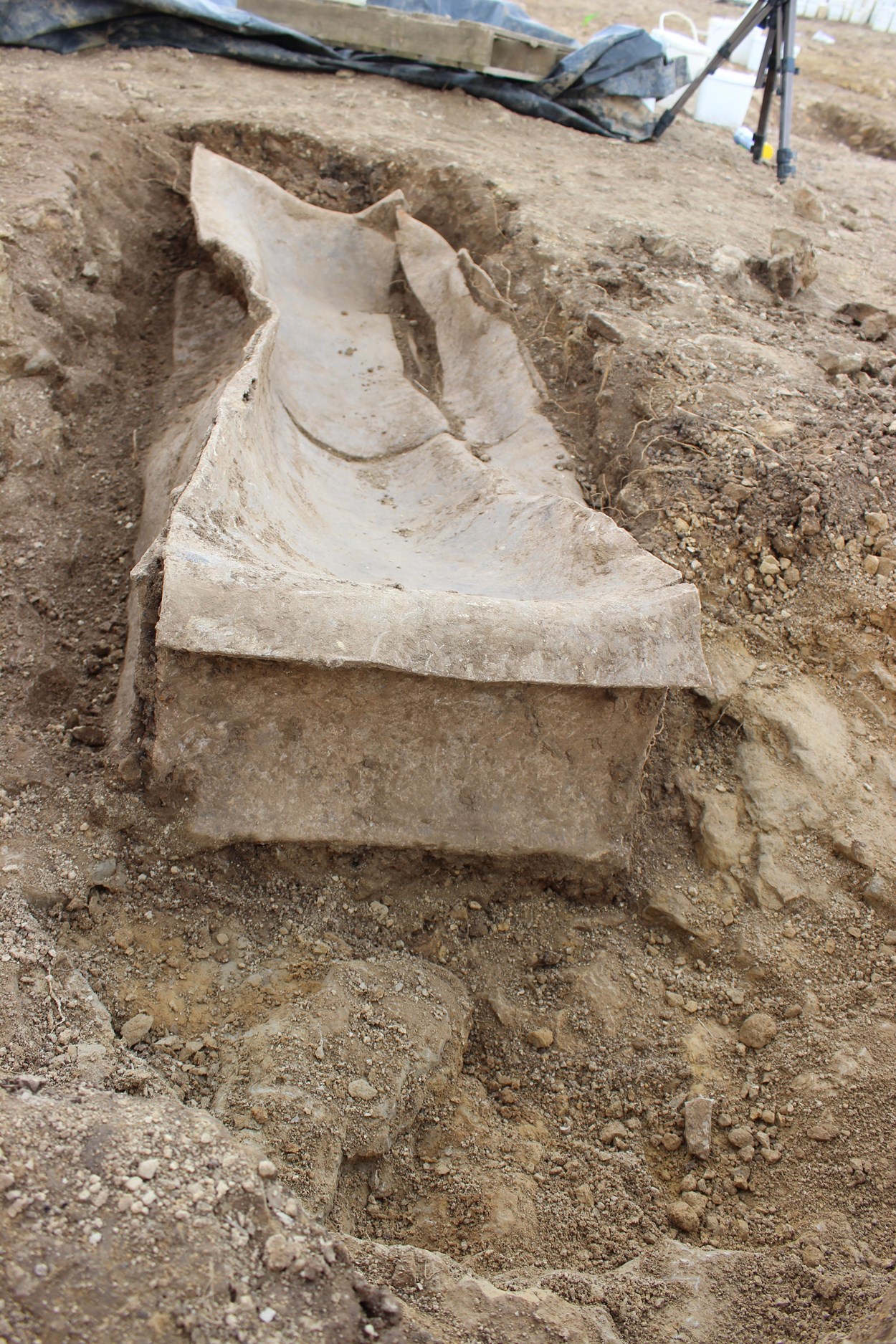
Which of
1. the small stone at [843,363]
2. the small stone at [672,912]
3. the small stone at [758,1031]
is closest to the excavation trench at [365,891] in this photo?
the small stone at [672,912]

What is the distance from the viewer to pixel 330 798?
2.08 meters

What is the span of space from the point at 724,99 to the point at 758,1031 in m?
5.80

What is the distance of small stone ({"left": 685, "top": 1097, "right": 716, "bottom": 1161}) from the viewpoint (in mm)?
1884

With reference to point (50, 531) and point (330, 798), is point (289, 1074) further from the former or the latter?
point (50, 531)

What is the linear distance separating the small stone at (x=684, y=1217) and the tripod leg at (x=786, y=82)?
471cm

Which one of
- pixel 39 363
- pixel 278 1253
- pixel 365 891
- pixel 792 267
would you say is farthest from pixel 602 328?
pixel 278 1253

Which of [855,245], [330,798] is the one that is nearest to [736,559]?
[330,798]

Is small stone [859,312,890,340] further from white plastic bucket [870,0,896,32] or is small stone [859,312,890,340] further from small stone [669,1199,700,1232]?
white plastic bucket [870,0,896,32]

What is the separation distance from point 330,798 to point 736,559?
1399 millimetres

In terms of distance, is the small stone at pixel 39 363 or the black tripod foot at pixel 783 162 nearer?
the small stone at pixel 39 363

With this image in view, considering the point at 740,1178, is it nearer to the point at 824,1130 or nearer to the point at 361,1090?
the point at 824,1130

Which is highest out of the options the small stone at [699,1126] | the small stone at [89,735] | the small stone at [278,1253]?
the small stone at [278,1253]

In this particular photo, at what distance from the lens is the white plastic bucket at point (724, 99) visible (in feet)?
18.8

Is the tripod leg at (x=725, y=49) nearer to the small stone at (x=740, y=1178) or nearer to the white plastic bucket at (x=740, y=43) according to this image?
the white plastic bucket at (x=740, y=43)
